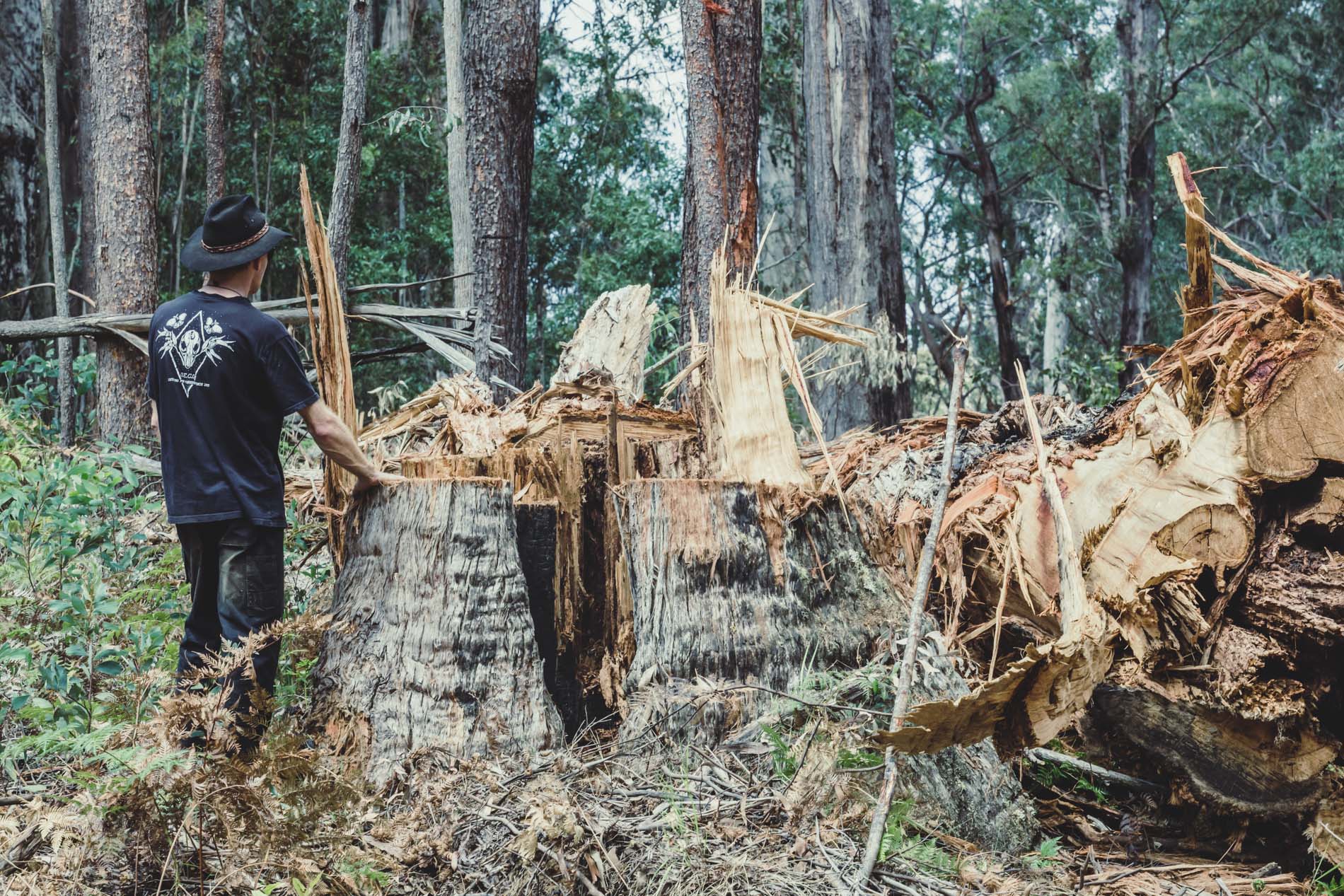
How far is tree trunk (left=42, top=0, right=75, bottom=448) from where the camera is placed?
7.82 m

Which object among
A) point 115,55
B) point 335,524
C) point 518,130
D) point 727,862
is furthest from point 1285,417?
point 115,55

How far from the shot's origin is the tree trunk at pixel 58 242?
A: 7816 millimetres

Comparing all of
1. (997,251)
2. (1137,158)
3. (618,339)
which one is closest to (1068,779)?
(618,339)

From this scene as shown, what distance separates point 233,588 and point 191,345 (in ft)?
2.76

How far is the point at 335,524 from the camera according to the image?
13.1 ft

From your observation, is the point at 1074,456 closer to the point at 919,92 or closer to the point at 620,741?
the point at 620,741

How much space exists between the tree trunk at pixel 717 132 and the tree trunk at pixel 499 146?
1758 mm

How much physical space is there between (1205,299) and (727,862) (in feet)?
9.40

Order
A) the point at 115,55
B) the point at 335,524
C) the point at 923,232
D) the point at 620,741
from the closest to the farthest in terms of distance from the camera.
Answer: the point at 620,741 < the point at 335,524 < the point at 115,55 < the point at 923,232

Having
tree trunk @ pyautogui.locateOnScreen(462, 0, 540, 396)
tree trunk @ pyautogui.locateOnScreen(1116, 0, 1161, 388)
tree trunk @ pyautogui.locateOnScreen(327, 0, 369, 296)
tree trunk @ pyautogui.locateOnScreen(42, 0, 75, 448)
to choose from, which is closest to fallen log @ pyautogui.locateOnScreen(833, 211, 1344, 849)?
tree trunk @ pyautogui.locateOnScreen(462, 0, 540, 396)

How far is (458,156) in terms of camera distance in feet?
41.5

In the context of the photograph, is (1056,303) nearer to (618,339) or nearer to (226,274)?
(618,339)

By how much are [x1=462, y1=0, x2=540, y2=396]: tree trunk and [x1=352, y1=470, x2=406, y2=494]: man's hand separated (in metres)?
5.17

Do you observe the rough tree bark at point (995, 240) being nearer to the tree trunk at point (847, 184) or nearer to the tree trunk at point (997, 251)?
the tree trunk at point (997, 251)
